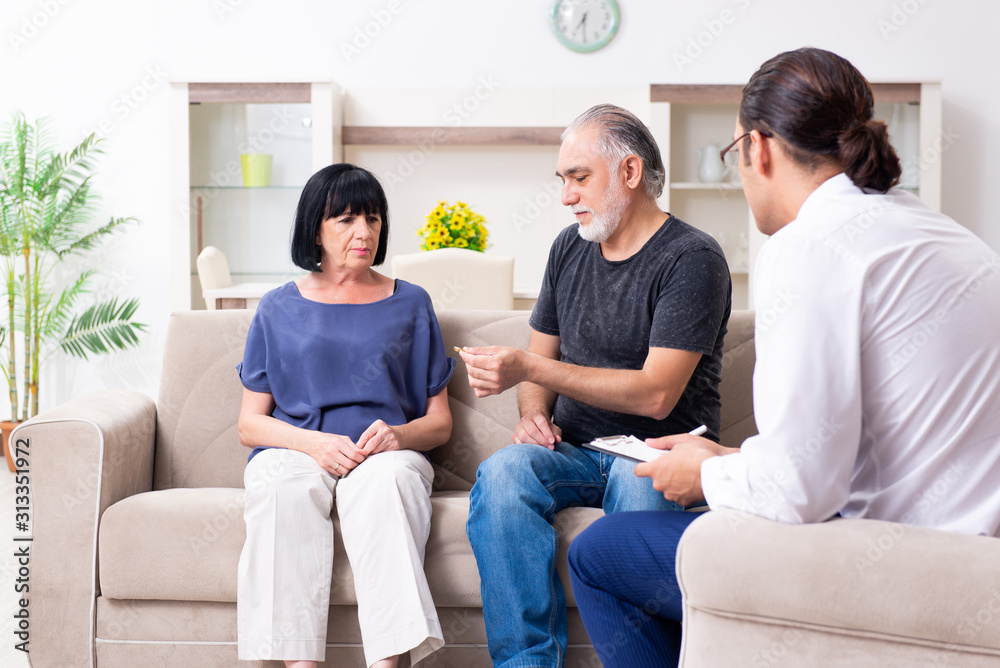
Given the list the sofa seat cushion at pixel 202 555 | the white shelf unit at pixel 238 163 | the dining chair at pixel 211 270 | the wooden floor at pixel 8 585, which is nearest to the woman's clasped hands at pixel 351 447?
the sofa seat cushion at pixel 202 555

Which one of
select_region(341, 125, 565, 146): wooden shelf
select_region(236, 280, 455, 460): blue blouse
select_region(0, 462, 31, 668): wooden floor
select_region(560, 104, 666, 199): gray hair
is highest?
select_region(341, 125, 565, 146): wooden shelf

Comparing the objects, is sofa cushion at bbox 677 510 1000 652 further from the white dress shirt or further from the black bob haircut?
the black bob haircut

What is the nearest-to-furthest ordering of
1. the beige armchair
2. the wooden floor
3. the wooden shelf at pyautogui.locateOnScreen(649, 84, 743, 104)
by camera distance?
the wooden floor
the beige armchair
the wooden shelf at pyautogui.locateOnScreen(649, 84, 743, 104)

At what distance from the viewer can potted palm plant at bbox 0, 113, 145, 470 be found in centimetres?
388

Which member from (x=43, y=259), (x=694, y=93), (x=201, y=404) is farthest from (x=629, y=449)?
(x=43, y=259)

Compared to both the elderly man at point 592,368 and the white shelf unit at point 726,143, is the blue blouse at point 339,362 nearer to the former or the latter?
the elderly man at point 592,368

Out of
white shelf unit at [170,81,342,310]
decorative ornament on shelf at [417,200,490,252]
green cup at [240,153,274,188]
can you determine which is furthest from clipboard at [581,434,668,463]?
green cup at [240,153,274,188]

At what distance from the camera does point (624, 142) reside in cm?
171

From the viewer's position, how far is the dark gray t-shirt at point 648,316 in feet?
5.13

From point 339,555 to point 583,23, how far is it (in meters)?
3.37

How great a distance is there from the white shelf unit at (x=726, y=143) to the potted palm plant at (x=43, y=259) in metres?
2.70

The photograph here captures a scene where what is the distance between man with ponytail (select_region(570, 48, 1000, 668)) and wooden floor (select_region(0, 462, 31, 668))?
4.74 ft

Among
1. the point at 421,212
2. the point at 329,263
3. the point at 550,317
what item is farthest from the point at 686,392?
the point at 421,212

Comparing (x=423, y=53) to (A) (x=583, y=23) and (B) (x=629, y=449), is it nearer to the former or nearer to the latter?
(A) (x=583, y=23)
